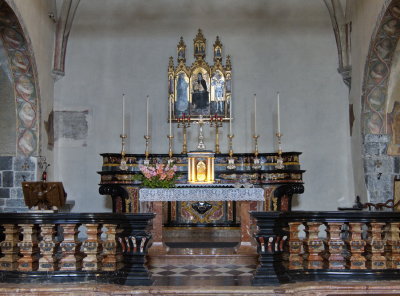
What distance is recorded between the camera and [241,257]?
→ 296 inches

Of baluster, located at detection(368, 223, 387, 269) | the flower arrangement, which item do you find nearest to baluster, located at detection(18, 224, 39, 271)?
the flower arrangement

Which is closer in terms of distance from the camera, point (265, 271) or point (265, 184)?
point (265, 271)

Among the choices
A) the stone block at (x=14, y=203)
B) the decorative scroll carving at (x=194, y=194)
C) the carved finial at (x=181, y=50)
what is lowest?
the stone block at (x=14, y=203)

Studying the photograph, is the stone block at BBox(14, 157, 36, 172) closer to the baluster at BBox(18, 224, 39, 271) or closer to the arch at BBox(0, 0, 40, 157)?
the arch at BBox(0, 0, 40, 157)

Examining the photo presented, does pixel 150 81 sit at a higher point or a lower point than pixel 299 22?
lower

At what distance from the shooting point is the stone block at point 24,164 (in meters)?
10.8

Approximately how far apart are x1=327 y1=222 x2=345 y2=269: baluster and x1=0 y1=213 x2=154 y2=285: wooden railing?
6.62 ft

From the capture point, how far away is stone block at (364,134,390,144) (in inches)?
432

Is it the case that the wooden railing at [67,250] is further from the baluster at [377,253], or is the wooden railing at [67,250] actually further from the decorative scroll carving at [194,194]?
the baluster at [377,253]

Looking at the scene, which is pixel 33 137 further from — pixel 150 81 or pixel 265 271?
pixel 265 271

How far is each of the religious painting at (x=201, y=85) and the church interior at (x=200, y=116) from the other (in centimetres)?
2

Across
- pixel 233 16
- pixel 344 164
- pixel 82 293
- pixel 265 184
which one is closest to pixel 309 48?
pixel 233 16

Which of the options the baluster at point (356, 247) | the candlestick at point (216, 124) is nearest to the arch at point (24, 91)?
the candlestick at point (216, 124)

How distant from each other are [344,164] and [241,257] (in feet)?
18.7
